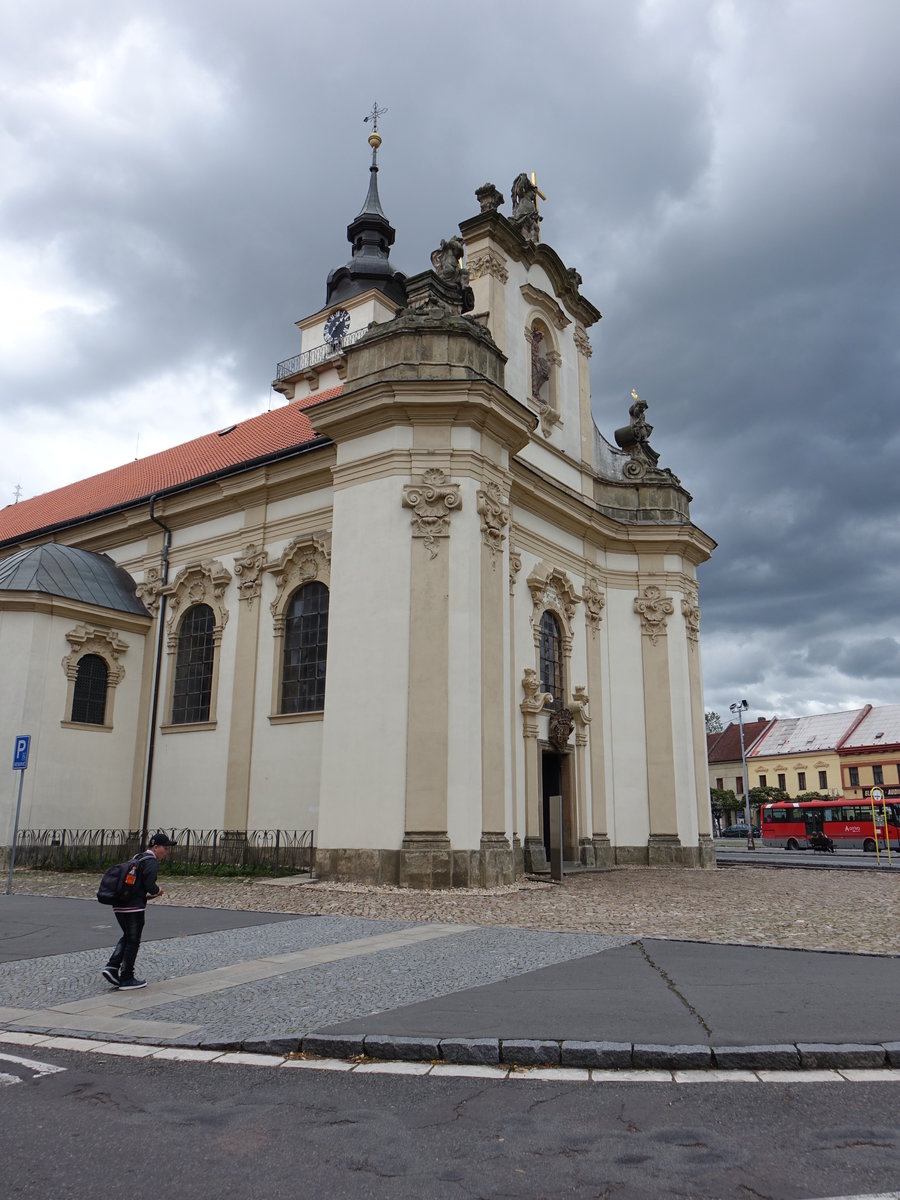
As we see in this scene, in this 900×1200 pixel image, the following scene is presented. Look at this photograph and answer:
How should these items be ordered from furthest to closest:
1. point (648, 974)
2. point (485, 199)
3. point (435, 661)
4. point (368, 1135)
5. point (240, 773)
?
point (485, 199), point (240, 773), point (435, 661), point (648, 974), point (368, 1135)

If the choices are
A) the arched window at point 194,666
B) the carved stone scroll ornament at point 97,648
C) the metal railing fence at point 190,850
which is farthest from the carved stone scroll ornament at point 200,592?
the metal railing fence at point 190,850

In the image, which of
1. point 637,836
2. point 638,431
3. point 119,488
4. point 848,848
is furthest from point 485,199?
point 848,848

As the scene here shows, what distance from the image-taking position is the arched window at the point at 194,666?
913 inches

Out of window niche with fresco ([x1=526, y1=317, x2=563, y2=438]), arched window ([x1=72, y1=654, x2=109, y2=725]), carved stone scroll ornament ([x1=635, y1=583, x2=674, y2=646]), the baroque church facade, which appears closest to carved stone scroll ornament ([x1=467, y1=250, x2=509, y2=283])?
the baroque church facade

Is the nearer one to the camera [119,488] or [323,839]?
[323,839]

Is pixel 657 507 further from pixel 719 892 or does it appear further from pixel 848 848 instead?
pixel 848 848

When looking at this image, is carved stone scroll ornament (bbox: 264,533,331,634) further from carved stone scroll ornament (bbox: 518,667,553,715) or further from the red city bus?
the red city bus

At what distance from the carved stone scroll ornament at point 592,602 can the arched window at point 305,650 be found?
7843 mm

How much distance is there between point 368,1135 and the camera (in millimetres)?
4414

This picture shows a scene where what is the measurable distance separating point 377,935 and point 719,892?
869 centimetres

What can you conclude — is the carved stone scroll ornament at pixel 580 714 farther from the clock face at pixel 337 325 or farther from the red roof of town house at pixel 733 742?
the red roof of town house at pixel 733 742

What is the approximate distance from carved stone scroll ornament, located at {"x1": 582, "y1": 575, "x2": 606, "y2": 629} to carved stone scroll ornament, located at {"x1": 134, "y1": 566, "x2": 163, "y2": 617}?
38.0 feet

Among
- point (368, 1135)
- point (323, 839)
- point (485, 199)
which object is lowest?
point (368, 1135)

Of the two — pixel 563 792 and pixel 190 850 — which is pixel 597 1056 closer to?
pixel 190 850
